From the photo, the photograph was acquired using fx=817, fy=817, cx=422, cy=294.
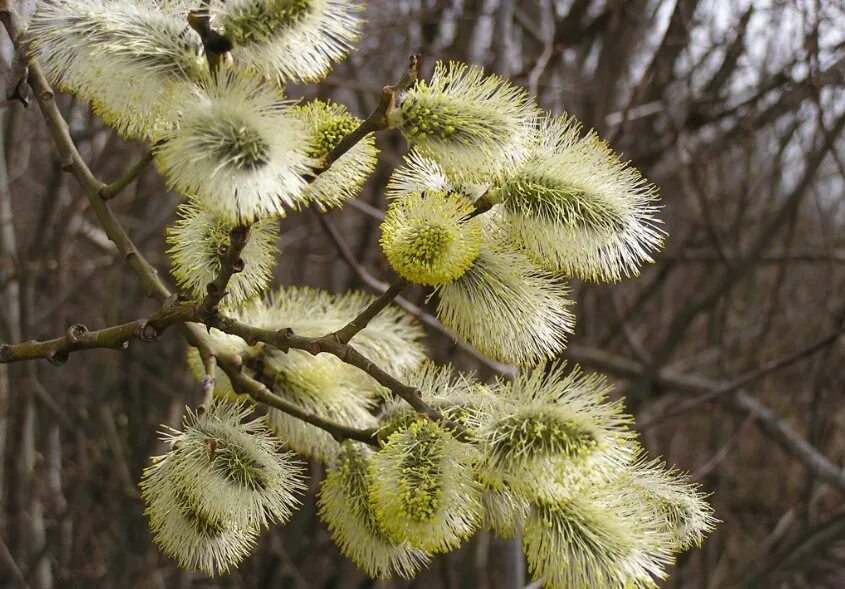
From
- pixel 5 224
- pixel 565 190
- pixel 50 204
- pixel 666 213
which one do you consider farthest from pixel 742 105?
pixel 5 224

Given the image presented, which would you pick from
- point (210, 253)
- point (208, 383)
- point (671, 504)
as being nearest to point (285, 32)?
point (210, 253)

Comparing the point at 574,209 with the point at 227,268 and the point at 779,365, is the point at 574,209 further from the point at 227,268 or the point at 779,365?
the point at 779,365

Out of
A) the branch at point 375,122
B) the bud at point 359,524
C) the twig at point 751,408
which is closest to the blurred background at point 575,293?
the twig at point 751,408

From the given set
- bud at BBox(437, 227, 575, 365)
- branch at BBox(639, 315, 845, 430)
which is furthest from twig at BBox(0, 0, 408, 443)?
branch at BBox(639, 315, 845, 430)

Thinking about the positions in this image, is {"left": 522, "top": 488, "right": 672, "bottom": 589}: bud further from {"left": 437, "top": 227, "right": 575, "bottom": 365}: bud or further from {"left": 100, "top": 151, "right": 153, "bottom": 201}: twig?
{"left": 100, "top": 151, "right": 153, "bottom": 201}: twig

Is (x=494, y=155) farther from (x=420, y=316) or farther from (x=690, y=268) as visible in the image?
(x=690, y=268)

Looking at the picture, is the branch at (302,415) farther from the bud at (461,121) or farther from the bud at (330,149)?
the bud at (461,121)
